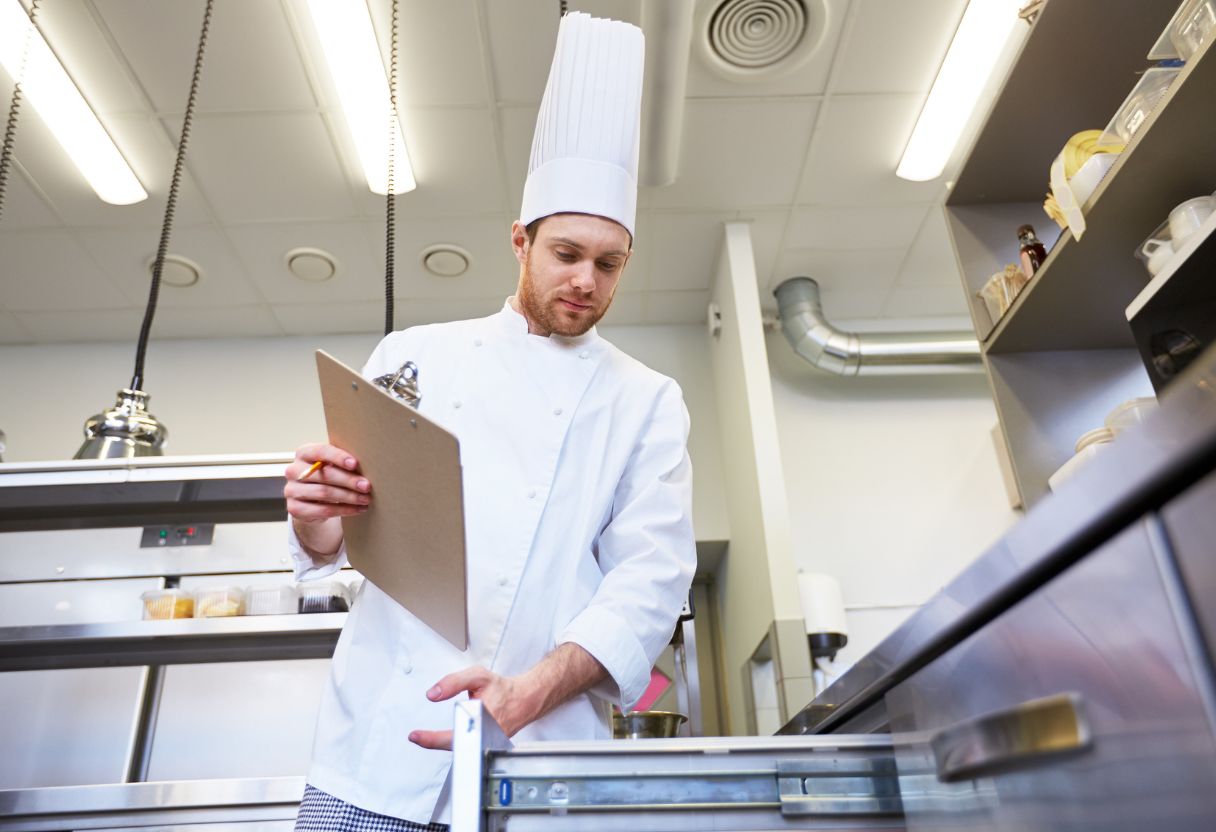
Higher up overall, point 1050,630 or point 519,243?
point 519,243

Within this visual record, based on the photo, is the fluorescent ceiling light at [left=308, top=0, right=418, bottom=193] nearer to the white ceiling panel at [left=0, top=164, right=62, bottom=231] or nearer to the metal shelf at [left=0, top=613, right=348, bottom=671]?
the white ceiling panel at [left=0, top=164, right=62, bottom=231]

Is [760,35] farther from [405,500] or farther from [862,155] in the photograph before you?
[405,500]

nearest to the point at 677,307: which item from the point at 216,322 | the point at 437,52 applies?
the point at 437,52

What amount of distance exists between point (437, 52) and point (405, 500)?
7.45 feet

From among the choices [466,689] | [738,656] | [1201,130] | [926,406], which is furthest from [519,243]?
[926,406]

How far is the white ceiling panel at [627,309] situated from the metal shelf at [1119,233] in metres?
2.26

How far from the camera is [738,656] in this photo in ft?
12.1

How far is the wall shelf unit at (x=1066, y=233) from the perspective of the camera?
57.6 inches

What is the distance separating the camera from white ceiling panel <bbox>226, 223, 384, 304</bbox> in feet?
11.7

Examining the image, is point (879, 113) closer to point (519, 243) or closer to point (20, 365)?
point (519, 243)

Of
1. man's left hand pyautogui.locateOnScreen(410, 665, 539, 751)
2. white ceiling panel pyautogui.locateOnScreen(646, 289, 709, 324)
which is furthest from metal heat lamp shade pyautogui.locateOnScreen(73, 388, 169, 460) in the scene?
white ceiling panel pyautogui.locateOnScreen(646, 289, 709, 324)

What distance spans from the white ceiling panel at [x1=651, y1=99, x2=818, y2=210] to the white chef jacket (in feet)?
6.67

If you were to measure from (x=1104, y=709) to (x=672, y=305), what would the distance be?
3824 millimetres

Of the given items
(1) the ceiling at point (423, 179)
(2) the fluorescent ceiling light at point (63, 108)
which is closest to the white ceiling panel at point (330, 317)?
(1) the ceiling at point (423, 179)
